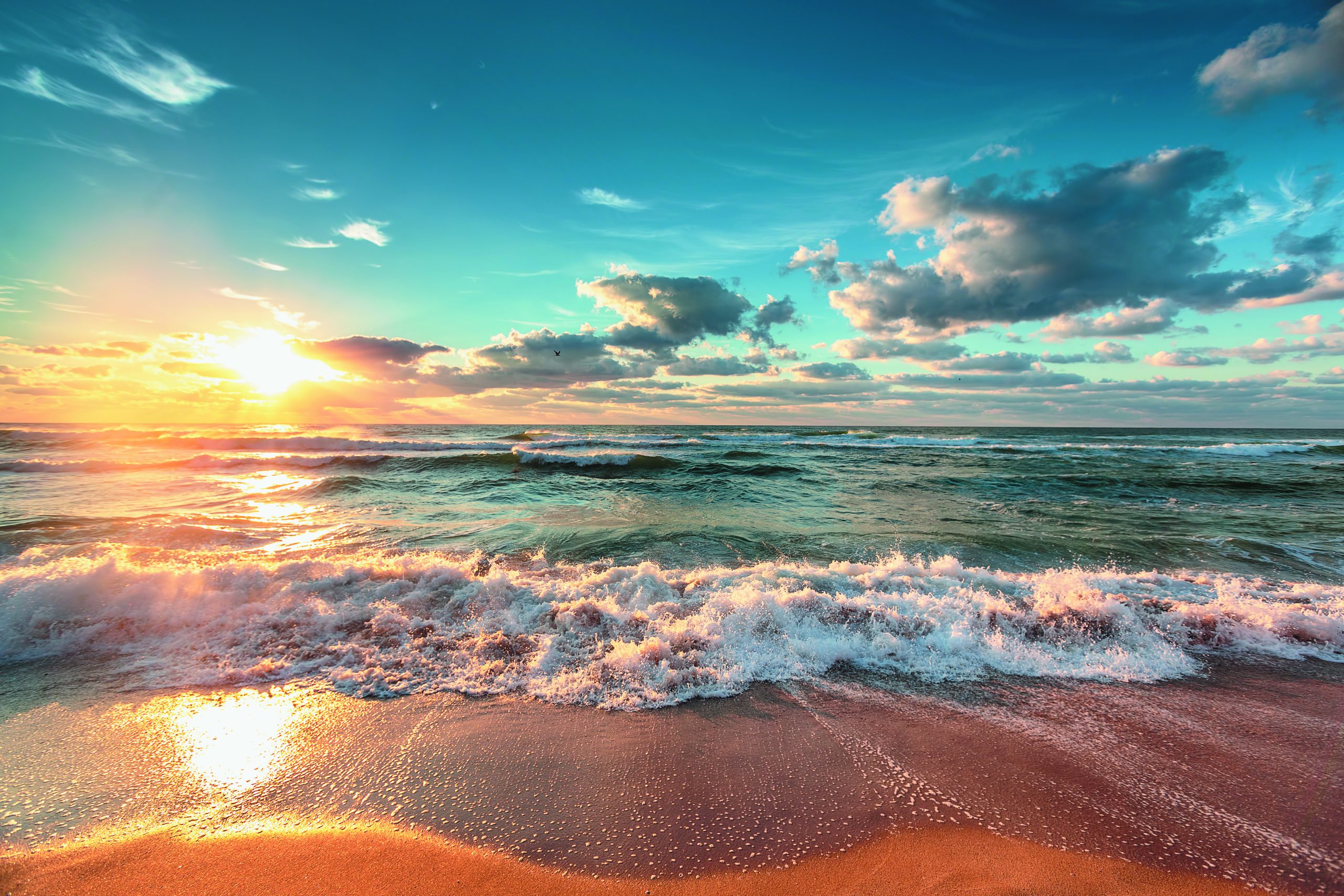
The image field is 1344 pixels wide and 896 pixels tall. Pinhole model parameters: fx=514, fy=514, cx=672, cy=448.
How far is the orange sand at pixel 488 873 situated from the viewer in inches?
93.1

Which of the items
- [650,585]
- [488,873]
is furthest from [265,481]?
[488,873]

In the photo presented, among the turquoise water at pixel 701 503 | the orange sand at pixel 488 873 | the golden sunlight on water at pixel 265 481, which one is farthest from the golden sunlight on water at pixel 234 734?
the golden sunlight on water at pixel 265 481

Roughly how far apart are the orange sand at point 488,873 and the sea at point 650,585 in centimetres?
152

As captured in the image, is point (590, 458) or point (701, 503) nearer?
point (701, 503)

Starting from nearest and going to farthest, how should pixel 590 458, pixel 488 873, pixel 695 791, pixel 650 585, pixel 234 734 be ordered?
pixel 488 873 < pixel 695 791 < pixel 234 734 < pixel 650 585 < pixel 590 458

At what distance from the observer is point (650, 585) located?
629cm

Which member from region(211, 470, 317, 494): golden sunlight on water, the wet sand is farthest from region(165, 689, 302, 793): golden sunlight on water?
region(211, 470, 317, 494): golden sunlight on water

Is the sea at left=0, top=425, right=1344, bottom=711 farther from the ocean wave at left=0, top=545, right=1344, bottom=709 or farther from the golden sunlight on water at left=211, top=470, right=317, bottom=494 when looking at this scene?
the golden sunlight on water at left=211, top=470, right=317, bottom=494

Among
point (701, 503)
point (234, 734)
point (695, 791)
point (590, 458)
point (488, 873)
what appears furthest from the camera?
point (590, 458)

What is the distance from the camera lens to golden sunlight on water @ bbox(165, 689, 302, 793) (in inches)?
126

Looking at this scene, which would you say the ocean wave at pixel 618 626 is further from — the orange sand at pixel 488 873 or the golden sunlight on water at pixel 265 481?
the golden sunlight on water at pixel 265 481

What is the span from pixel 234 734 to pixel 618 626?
9.91 feet

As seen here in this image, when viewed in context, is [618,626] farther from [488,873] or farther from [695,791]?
[488,873]

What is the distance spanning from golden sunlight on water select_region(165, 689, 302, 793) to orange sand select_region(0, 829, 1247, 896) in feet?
1.76
